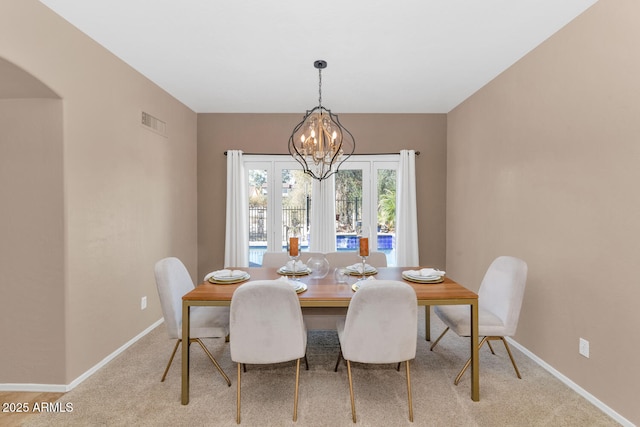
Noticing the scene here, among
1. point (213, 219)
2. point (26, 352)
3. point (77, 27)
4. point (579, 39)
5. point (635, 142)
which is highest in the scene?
point (77, 27)

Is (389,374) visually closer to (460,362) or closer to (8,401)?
(460,362)

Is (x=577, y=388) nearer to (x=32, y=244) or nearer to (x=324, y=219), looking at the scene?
(x=324, y=219)

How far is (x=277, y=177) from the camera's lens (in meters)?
4.62

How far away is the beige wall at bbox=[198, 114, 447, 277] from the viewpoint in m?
4.54

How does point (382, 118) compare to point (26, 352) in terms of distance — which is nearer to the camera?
point (26, 352)

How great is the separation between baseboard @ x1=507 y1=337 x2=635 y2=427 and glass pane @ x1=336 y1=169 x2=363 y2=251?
2.33 m

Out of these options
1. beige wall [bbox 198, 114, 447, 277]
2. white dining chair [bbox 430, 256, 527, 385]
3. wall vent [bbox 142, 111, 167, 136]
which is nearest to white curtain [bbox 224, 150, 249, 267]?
beige wall [bbox 198, 114, 447, 277]

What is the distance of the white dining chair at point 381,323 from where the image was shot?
1.86 meters

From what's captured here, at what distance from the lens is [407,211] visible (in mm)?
4449

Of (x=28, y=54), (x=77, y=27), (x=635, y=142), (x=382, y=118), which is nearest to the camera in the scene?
(x=635, y=142)

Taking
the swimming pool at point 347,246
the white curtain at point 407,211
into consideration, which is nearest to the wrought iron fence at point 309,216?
the swimming pool at point 347,246

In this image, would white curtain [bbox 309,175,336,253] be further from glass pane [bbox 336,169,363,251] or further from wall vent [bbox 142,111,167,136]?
wall vent [bbox 142,111,167,136]

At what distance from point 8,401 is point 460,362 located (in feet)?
10.8

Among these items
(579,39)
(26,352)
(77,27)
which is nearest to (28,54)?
(77,27)
